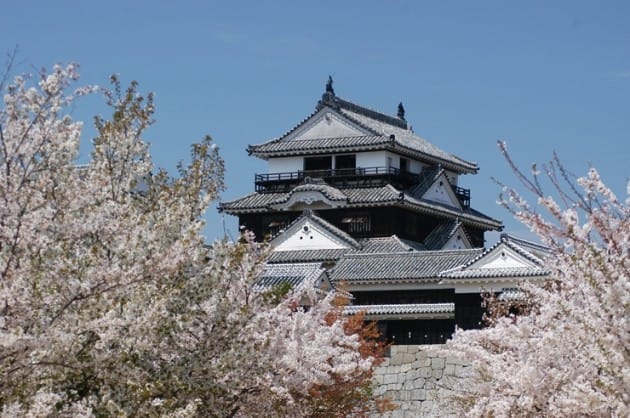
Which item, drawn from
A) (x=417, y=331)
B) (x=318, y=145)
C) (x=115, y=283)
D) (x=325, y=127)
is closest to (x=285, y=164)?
(x=318, y=145)

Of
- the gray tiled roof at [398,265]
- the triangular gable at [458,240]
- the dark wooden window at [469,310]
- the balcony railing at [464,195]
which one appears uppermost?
the balcony railing at [464,195]

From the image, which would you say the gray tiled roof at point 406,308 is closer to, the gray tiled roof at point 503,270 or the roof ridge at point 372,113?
the gray tiled roof at point 503,270

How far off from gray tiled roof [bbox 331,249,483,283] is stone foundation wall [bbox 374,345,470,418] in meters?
6.86

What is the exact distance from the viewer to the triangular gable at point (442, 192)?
43.2m

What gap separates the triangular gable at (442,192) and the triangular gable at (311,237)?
5.53 meters

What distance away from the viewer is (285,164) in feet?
145

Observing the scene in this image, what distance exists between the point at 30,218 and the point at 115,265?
71cm

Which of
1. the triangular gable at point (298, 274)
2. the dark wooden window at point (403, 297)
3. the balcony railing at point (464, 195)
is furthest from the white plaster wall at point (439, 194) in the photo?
the triangular gable at point (298, 274)

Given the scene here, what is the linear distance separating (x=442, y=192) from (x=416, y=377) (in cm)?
1992

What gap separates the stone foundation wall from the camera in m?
24.3

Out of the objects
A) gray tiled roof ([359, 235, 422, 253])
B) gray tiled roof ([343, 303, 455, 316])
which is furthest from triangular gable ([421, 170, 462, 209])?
gray tiled roof ([343, 303, 455, 316])

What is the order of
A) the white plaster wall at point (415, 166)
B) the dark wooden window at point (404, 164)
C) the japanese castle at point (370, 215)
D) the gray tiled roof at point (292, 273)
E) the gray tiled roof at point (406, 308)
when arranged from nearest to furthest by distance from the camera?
1. the gray tiled roof at point (292, 273)
2. the gray tiled roof at point (406, 308)
3. the japanese castle at point (370, 215)
4. the dark wooden window at point (404, 164)
5. the white plaster wall at point (415, 166)

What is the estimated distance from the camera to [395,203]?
39656 millimetres

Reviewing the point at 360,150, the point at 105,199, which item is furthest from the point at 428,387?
the point at 360,150
